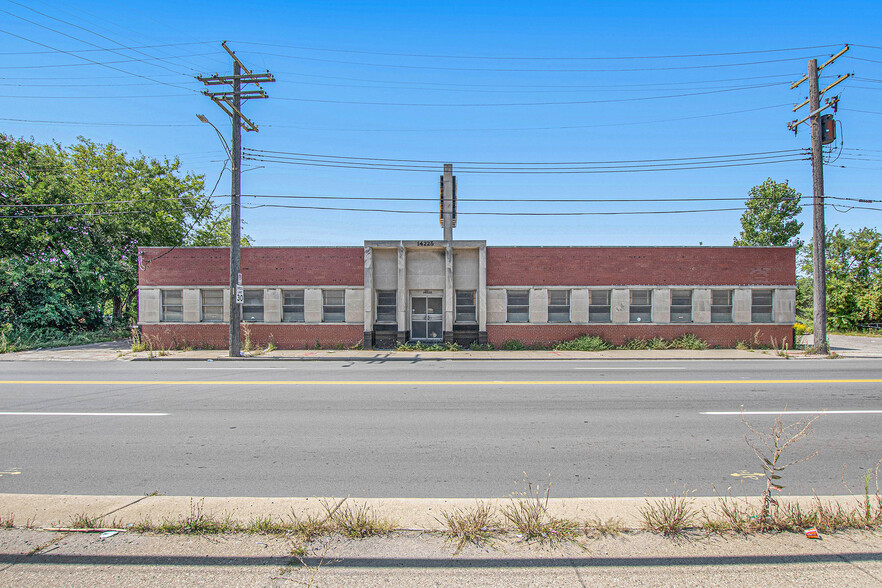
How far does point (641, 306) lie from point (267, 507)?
2044 centimetres

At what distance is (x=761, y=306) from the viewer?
70.1 feet

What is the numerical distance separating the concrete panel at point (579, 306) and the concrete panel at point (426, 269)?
240 inches

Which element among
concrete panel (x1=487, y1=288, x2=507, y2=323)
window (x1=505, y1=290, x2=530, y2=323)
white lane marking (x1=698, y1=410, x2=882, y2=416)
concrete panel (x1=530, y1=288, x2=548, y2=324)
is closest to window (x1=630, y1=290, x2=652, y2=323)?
concrete panel (x1=530, y1=288, x2=548, y2=324)

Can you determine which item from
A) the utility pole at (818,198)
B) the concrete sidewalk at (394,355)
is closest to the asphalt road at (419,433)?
the concrete sidewalk at (394,355)

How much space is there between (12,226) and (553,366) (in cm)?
2766

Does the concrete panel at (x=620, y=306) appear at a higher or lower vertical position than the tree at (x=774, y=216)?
lower

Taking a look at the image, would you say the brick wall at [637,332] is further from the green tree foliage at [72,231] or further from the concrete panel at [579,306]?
the green tree foliage at [72,231]

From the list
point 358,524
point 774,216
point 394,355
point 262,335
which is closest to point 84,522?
point 358,524

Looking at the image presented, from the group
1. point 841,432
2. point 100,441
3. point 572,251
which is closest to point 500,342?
point 572,251

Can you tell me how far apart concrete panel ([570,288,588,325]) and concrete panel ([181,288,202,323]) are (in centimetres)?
1759

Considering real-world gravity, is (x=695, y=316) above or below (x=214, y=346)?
above

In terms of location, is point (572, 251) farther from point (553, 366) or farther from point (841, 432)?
point (841, 432)

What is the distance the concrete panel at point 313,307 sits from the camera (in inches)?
846

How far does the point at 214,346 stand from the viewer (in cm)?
2161
